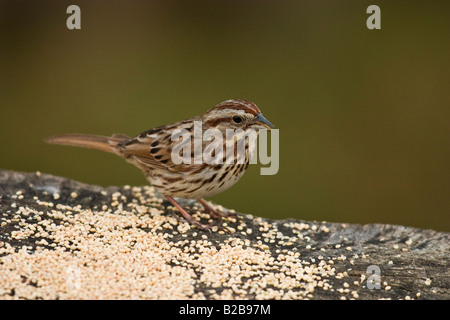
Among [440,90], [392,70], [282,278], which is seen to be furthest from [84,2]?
[282,278]

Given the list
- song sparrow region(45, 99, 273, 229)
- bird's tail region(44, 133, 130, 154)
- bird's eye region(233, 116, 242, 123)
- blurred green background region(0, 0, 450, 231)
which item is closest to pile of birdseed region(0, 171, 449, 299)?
song sparrow region(45, 99, 273, 229)

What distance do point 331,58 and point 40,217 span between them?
235 inches

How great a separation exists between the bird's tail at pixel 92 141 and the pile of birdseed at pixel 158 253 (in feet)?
1.29

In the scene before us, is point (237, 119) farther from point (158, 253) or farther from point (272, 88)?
point (272, 88)

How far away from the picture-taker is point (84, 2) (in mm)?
10727

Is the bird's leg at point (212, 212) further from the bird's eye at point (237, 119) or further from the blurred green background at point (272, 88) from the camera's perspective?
the blurred green background at point (272, 88)

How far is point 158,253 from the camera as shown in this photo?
4.78 metres

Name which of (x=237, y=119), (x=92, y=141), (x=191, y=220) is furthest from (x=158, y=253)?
(x=92, y=141)

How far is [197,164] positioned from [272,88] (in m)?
Answer: 4.53

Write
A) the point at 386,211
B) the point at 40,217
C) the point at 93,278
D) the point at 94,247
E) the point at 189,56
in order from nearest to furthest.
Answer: the point at 93,278 → the point at 94,247 → the point at 40,217 → the point at 386,211 → the point at 189,56

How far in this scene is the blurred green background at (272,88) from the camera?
872 cm

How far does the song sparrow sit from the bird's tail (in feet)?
0.80

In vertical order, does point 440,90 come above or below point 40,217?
above
